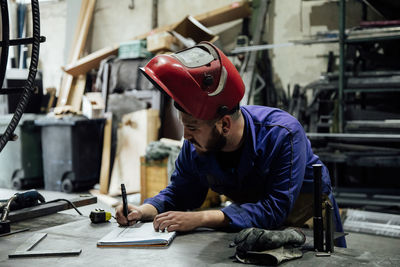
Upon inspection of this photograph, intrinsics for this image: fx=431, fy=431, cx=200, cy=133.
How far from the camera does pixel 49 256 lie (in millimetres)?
1303

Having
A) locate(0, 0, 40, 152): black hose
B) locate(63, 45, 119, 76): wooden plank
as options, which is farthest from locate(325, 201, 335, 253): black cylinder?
locate(63, 45, 119, 76): wooden plank

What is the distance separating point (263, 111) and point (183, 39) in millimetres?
3688

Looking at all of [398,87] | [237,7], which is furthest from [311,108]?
[237,7]

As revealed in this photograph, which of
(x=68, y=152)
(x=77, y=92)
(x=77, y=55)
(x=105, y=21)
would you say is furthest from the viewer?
(x=105, y=21)

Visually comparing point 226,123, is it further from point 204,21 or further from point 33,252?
point 204,21

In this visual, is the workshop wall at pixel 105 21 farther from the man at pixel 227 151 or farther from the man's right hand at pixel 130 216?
the man's right hand at pixel 130 216

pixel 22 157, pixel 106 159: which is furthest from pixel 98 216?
pixel 22 157

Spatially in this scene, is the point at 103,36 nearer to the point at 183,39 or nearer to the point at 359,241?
the point at 183,39

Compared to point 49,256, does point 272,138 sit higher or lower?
higher

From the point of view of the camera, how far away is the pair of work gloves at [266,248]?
1.20m

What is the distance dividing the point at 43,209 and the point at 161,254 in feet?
2.61

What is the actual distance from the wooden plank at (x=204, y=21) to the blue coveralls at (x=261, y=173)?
12.5 feet

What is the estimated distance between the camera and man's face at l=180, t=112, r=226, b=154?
5.10 feet

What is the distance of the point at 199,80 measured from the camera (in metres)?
1.45
